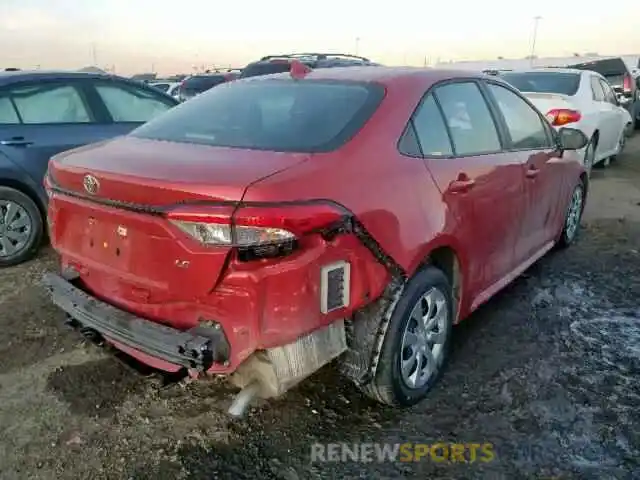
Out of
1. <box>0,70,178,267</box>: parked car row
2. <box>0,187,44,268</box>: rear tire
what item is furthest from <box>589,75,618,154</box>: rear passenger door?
<box>0,187,44,268</box>: rear tire

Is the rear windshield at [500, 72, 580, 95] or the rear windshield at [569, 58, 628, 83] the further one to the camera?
the rear windshield at [569, 58, 628, 83]

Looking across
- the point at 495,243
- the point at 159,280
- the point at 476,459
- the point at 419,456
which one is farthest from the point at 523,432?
the point at 159,280

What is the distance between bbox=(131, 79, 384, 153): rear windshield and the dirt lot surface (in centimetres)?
130

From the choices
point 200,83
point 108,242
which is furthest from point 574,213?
point 200,83

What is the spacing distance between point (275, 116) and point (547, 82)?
277 inches

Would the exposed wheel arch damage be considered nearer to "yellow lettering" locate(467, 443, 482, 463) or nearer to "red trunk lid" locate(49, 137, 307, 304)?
A: "yellow lettering" locate(467, 443, 482, 463)

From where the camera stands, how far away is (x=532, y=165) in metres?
4.00

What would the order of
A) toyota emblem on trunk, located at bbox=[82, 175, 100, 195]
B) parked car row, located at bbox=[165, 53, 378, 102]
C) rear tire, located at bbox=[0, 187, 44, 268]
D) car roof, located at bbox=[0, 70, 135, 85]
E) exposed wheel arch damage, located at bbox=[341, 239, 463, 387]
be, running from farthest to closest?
parked car row, located at bbox=[165, 53, 378, 102]
car roof, located at bbox=[0, 70, 135, 85]
rear tire, located at bbox=[0, 187, 44, 268]
exposed wheel arch damage, located at bbox=[341, 239, 463, 387]
toyota emblem on trunk, located at bbox=[82, 175, 100, 195]

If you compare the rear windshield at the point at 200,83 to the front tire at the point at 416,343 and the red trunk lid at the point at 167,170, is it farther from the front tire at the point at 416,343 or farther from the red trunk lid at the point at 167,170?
the front tire at the point at 416,343

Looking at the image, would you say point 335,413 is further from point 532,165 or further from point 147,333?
point 532,165

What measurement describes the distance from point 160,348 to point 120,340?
29 cm

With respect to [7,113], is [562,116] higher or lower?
lower

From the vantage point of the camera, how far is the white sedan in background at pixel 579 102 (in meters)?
7.96

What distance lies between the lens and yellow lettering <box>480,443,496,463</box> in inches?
102
